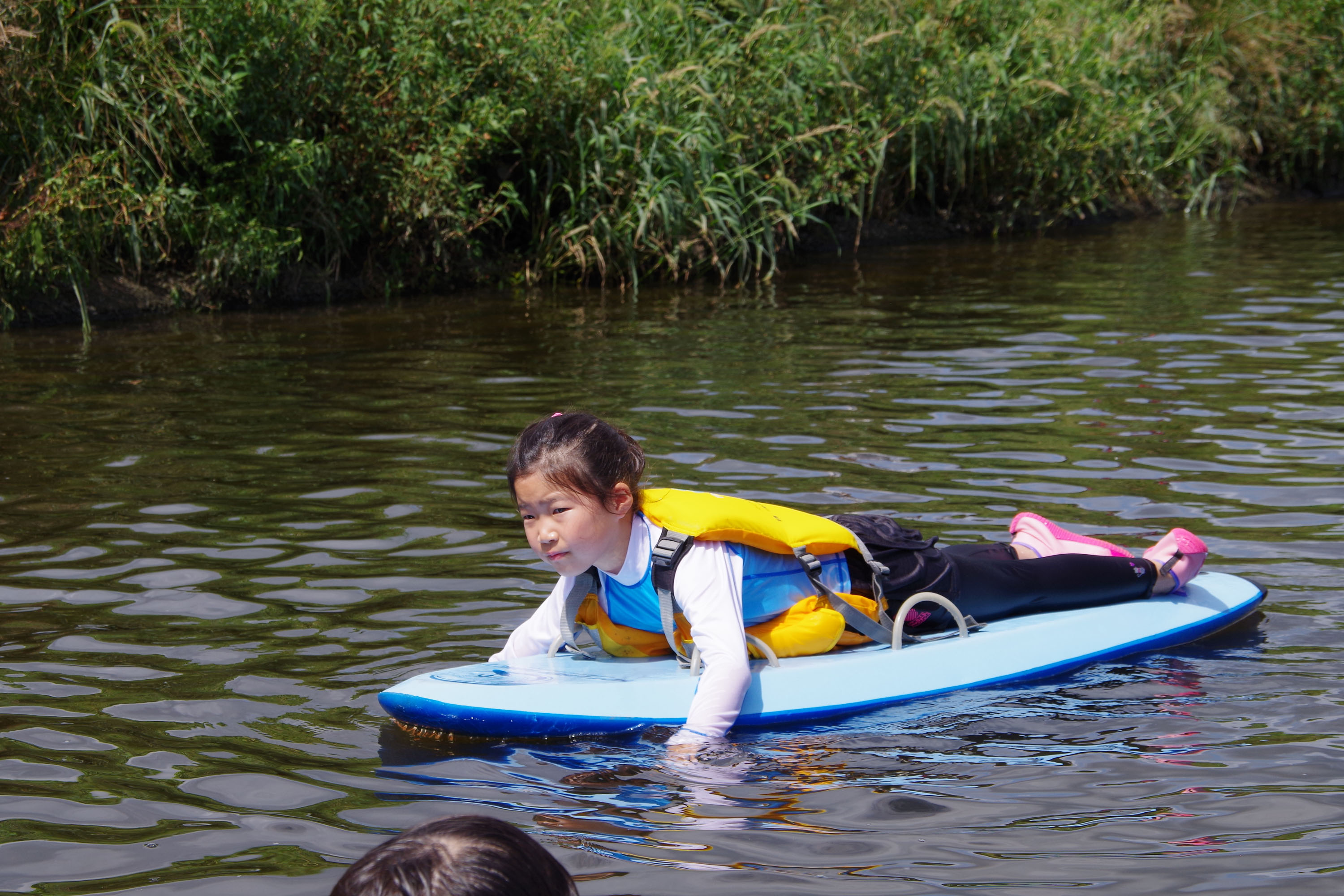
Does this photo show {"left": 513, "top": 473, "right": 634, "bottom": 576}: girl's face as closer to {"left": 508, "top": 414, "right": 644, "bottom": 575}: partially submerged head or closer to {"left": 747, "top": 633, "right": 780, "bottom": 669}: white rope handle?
{"left": 508, "top": 414, "right": 644, "bottom": 575}: partially submerged head

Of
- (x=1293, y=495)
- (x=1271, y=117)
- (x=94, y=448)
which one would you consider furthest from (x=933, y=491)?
(x=1271, y=117)

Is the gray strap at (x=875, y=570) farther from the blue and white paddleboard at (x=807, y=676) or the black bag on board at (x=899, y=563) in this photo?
the blue and white paddleboard at (x=807, y=676)

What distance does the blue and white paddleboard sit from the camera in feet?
11.3

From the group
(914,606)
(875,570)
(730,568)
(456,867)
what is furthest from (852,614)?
(456,867)

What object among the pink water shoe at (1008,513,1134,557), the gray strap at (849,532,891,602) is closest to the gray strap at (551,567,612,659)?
the gray strap at (849,532,891,602)

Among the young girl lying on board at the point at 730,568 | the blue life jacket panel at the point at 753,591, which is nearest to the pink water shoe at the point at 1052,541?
the young girl lying on board at the point at 730,568

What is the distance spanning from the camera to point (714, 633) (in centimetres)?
347

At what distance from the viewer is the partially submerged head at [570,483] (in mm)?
3408

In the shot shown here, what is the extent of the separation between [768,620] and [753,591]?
123 mm

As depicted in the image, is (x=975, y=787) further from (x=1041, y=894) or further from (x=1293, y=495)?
(x=1293, y=495)

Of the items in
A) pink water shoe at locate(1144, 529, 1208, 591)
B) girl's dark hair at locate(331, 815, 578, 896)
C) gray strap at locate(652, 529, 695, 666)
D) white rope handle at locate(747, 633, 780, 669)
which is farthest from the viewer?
pink water shoe at locate(1144, 529, 1208, 591)

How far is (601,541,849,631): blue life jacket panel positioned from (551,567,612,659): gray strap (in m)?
0.04

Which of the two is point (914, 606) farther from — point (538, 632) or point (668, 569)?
point (538, 632)

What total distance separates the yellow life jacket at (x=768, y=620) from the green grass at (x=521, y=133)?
6551 mm
